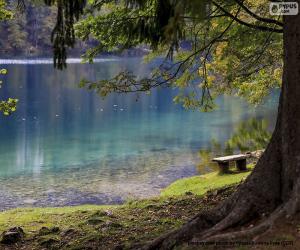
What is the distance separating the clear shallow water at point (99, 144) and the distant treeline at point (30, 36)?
80.3 metres

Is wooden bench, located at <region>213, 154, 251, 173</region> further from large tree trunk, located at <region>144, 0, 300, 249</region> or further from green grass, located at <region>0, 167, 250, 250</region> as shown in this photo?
large tree trunk, located at <region>144, 0, 300, 249</region>

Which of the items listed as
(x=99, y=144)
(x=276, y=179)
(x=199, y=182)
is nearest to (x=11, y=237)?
(x=276, y=179)

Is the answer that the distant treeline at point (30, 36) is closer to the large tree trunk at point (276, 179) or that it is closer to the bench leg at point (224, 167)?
the bench leg at point (224, 167)

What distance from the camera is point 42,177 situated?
30.2m

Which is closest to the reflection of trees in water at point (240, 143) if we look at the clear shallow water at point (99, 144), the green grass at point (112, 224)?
the clear shallow water at point (99, 144)

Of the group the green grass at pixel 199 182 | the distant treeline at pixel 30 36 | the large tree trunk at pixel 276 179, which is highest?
the distant treeline at pixel 30 36

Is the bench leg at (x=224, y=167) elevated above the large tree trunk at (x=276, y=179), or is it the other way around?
the large tree trunk at (x=276, y=179)

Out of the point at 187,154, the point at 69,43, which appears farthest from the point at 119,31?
the point at 187,154

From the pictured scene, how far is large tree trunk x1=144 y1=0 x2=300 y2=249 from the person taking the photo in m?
7.84

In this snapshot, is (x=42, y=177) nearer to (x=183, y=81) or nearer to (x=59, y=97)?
(x=183, y=81)

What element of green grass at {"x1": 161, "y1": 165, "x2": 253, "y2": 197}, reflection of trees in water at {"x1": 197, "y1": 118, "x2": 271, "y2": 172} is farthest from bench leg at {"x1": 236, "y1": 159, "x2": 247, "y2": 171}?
reflection of trees in water at {"x1": 197, "y1": 118, "x2": 271, "y2": 172}

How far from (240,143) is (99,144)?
38.3 feet

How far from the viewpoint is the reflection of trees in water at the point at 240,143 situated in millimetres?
34312

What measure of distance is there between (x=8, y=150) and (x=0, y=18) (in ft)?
88.4
